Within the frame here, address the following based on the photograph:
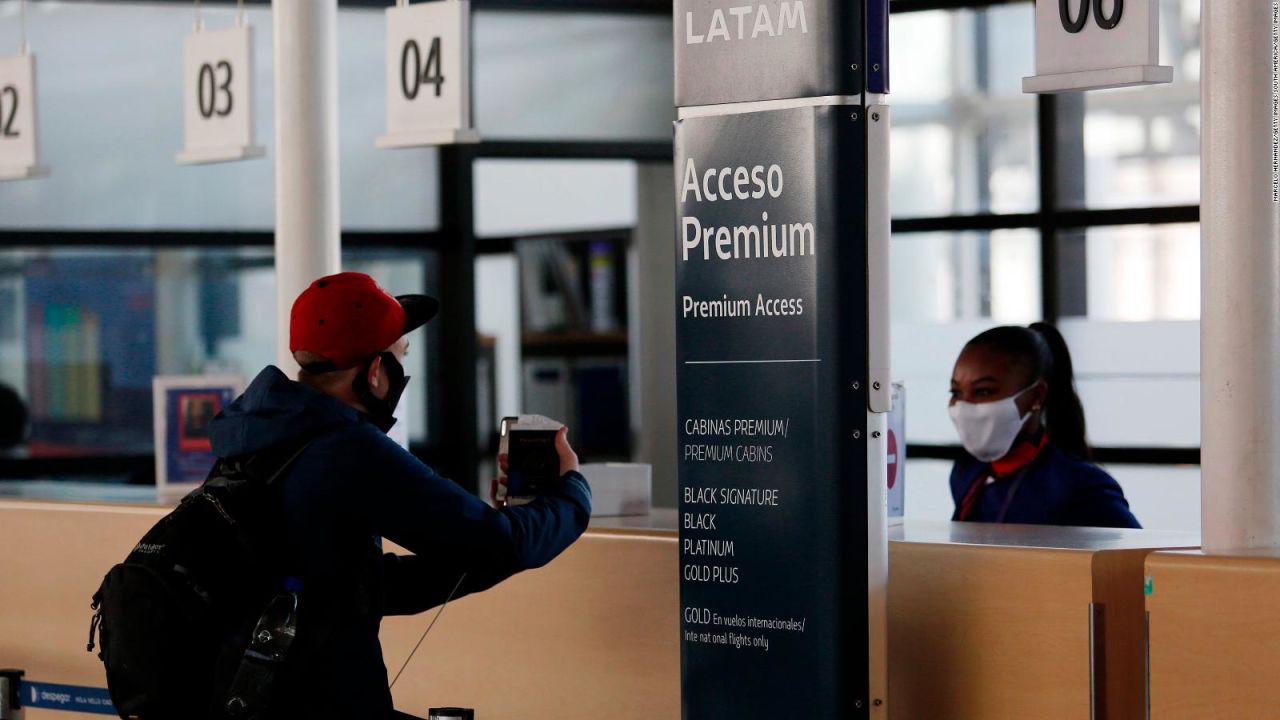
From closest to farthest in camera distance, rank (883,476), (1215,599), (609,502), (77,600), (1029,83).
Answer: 1. (1215,599)
2. (883,476)
3. (1029,83)
4. (609,502)
5. (77,600)

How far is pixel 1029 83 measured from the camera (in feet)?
9.11

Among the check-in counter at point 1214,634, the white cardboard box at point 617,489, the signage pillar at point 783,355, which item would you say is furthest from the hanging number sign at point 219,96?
the check-in counter at point 1214,634

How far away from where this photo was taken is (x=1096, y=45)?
2723mm

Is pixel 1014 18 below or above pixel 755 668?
above

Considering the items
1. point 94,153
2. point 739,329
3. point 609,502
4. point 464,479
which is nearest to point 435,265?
point 464,479

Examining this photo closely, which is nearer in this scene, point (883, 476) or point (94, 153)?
point (883, 476)

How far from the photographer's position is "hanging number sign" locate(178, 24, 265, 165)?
14.9 feet

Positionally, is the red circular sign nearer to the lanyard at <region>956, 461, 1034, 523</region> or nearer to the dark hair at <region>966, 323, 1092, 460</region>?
the lanyard at <region>956, 461, 1034, 523</region>

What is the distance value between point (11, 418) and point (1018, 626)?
4.73m

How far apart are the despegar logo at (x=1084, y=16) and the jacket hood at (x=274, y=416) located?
1346mm

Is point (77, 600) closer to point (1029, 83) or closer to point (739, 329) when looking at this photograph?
point (739, 329)

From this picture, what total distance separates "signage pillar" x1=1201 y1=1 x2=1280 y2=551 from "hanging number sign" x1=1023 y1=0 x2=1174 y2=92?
12cm

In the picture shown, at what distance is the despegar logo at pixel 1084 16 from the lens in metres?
2.70

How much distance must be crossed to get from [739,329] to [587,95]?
4202 mm
